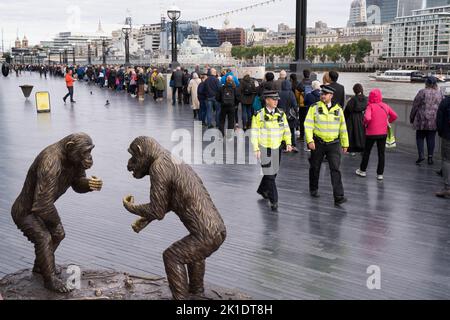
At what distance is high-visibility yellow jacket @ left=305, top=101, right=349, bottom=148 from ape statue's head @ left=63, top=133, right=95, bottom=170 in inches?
163

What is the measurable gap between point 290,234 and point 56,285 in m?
2.96

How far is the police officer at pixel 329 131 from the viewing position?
7.68 metres

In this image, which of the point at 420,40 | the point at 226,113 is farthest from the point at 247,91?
the point at 420,40

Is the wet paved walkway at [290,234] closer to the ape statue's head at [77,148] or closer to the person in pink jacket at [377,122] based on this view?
the person in pink jacket at [377,122]

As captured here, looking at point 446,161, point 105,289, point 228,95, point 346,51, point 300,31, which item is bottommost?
point 105,289

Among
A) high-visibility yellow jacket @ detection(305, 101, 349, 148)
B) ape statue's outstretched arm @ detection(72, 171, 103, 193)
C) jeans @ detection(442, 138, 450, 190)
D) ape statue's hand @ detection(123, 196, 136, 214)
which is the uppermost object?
high-visibility yellow jacket @ detection(305, 101, 349, 148)

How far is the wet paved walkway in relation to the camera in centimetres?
512

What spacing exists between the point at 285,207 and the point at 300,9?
9409mm

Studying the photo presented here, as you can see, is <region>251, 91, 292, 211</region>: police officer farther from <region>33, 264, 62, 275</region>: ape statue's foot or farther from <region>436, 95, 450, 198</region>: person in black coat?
<region>33, 264, 62, 275</region>: ape statue's foot

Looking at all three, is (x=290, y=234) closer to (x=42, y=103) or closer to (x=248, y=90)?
(x=248, y=90)

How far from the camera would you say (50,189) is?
422 cm

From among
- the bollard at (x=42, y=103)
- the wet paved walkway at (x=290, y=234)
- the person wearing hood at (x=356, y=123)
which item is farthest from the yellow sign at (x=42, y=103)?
the person wearing hood at (x=356, y=123)

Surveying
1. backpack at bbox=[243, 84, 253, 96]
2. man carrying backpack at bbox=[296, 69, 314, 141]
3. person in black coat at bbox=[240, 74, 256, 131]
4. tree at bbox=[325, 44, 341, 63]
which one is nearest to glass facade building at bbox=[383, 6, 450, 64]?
tree at bbox=[325, 44, 341, 63]

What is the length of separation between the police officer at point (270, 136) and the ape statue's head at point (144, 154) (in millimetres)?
3470
